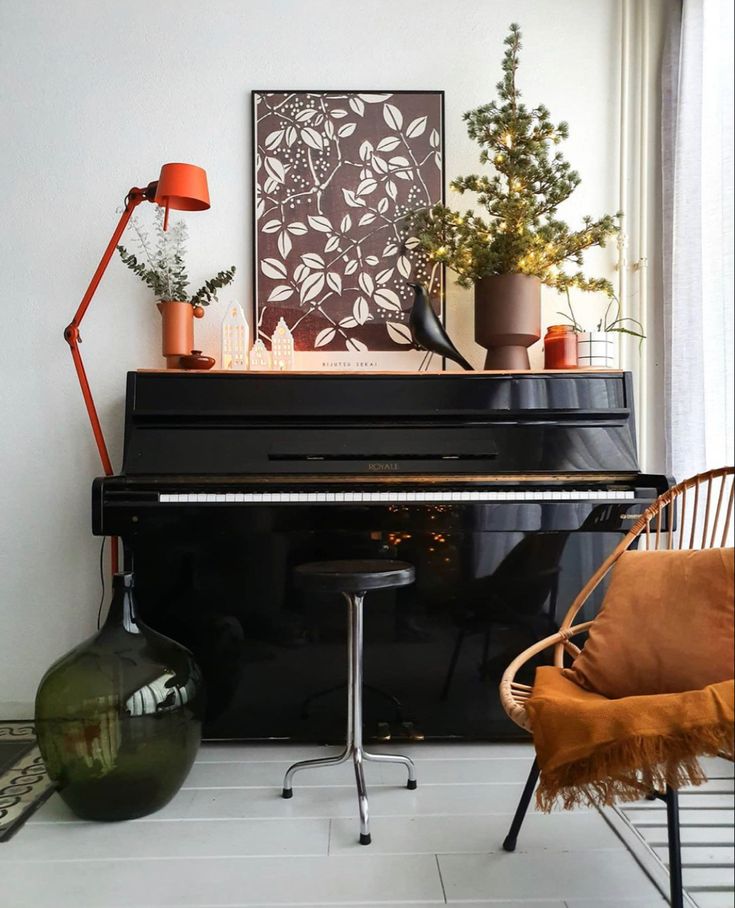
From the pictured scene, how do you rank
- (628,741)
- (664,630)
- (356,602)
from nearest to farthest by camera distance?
(628,741) → (664,630) → (356,602)

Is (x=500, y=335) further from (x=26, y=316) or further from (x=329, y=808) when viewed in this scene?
(x=26, y=316)

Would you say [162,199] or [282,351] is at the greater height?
[162,199]

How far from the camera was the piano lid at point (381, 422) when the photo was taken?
238 cm

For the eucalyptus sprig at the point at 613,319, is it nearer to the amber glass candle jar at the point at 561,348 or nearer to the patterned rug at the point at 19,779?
the amber glass candle jar at the point at 561,348

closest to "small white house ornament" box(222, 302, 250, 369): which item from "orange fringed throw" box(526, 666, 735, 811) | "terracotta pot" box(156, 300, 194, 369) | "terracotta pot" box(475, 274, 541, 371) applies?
"terracotta pot" box(156, 300, 194, 369)

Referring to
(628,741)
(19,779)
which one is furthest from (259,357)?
(628,741)

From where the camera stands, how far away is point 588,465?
238 cm

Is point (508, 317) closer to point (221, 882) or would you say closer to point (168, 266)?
point (168, 266)

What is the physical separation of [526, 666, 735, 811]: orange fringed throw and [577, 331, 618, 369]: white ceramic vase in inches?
56.6

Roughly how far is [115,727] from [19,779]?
561mm

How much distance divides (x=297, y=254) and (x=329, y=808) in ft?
6.50

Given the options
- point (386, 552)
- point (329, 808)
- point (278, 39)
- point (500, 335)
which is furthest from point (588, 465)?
point (278, 39)

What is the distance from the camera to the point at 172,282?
270cm

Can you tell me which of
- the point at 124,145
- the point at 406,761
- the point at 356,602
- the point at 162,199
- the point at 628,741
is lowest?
the point at 406,761
